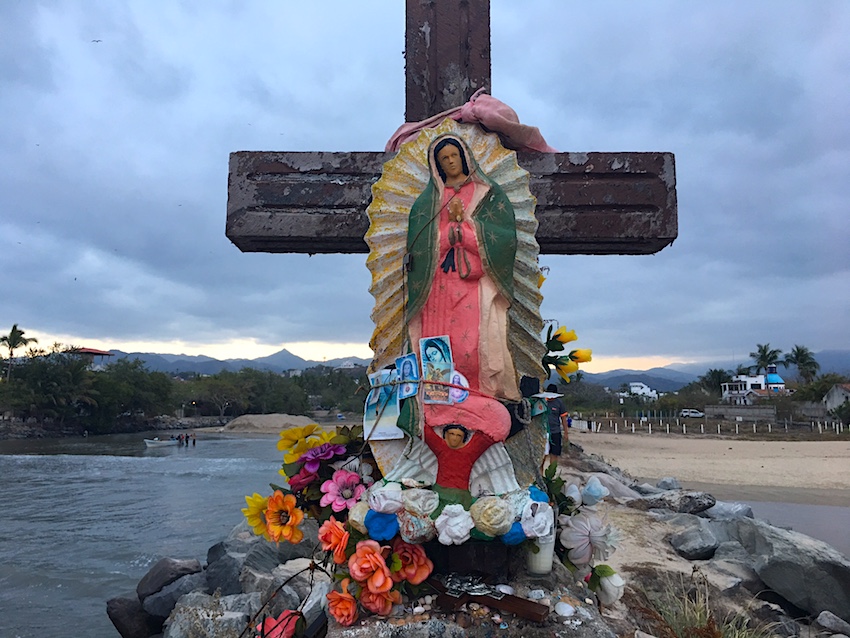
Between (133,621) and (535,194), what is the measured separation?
7540 millimetres

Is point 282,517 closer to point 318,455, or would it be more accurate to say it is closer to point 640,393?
point 318,455

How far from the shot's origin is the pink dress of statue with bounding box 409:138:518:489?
3.04m

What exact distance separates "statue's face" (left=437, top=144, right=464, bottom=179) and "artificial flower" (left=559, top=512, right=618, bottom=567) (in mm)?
2053

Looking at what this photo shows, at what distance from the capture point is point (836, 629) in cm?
555

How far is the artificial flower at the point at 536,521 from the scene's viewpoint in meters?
2.86

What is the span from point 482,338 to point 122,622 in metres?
7.29

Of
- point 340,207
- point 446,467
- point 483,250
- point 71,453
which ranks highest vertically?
point 340,207

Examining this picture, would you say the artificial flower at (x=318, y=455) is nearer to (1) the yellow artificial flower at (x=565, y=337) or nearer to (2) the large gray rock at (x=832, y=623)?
(1) the yellow artificial flower at (x=565, y=337)

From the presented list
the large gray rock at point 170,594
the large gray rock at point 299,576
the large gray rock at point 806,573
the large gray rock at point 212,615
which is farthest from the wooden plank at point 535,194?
the large gray rock at point 170,594

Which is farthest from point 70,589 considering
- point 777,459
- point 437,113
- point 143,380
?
point 143,380

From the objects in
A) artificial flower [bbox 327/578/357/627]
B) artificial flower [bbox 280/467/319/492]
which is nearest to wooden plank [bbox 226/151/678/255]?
artificial flower [bbox 280/467/319/492]

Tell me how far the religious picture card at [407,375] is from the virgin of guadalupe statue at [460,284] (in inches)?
2.3

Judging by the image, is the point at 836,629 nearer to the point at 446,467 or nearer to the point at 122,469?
the point at 446,467

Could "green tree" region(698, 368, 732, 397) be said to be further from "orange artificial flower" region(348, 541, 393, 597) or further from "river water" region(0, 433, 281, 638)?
"orange artificial flower" region(348, 541, 393, 597)
